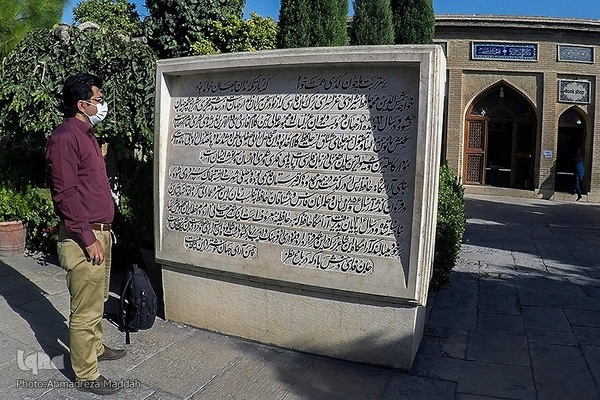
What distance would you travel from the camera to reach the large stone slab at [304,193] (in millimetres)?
3650

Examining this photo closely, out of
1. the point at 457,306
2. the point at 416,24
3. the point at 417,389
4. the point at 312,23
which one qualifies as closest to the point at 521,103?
the point at 416,24

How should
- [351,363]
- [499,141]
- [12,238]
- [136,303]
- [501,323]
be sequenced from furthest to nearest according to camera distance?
[499,141] → [12,238] → [501,323] → [136,303] → [351,363]

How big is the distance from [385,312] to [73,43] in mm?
4192

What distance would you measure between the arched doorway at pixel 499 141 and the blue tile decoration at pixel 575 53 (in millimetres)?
1999

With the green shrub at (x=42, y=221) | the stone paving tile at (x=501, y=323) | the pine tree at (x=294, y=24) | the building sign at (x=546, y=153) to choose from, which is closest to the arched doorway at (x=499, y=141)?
the building sign at (x=546, y=153)

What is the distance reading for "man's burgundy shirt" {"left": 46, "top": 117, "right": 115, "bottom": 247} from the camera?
10.4ft

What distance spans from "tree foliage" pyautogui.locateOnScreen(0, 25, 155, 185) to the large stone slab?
1.12 meters

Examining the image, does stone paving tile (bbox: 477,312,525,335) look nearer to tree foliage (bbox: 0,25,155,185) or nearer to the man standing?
the man standing

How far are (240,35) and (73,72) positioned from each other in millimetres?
2689

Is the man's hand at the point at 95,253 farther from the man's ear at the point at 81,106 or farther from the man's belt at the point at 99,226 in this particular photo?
the man's ear at the point at 81,106

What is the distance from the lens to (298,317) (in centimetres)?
406

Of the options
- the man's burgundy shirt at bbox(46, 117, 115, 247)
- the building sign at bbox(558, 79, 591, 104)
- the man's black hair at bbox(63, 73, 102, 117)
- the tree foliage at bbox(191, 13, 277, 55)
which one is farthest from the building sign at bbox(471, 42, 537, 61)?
the man's burgundy shirt at bbox(46, 117, 115, 247)

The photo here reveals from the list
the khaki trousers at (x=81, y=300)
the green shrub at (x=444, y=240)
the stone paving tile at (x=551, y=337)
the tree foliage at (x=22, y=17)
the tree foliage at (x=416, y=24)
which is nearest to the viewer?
the khaki trousers at (x=81, y=300)

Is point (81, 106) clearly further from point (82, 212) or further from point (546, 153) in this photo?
point (546, 153)
